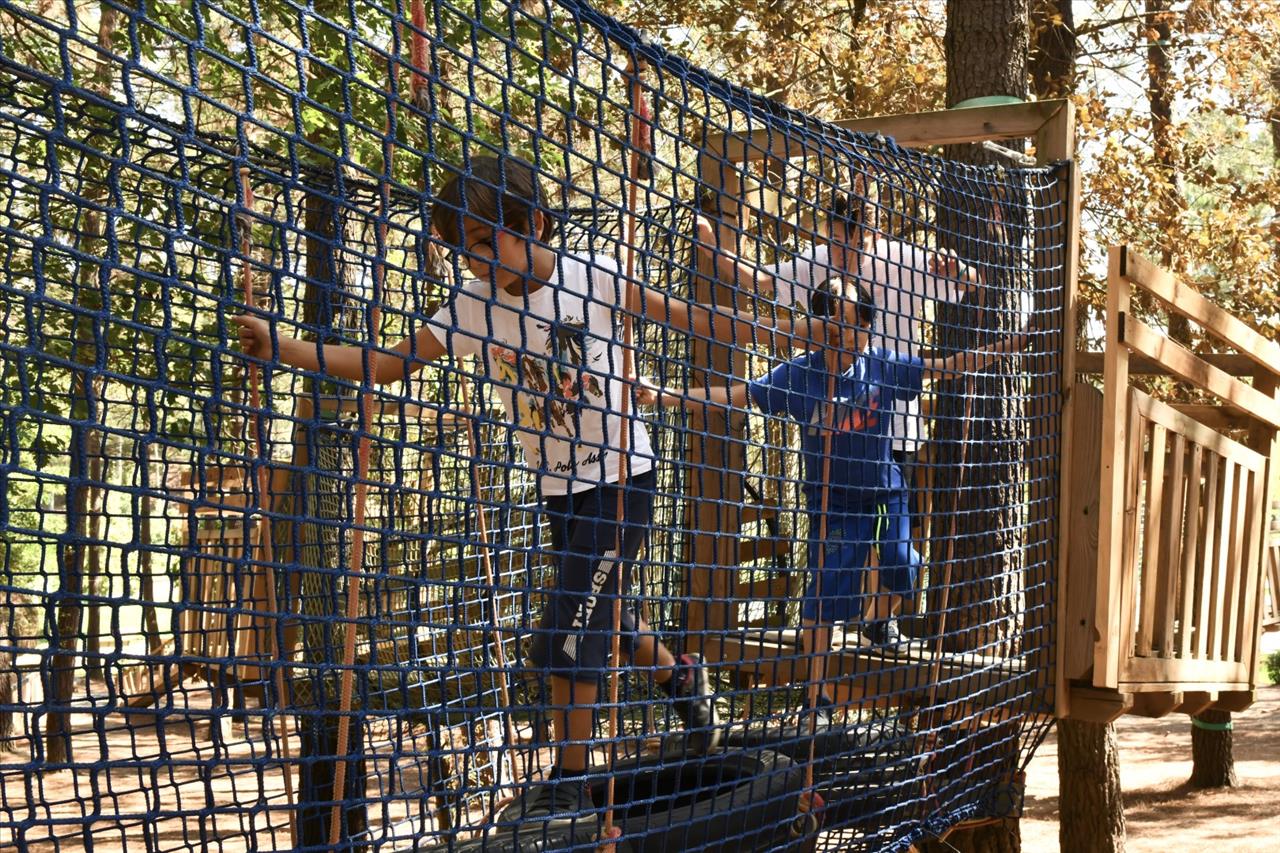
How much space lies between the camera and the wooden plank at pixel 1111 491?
3.97 metres

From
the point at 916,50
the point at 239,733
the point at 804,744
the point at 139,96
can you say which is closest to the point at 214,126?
the point at 139,96

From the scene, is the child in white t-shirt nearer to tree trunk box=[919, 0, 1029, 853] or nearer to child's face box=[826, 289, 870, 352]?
child's face box=[826, 289, 870, 352]

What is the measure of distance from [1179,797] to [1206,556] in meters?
6.12

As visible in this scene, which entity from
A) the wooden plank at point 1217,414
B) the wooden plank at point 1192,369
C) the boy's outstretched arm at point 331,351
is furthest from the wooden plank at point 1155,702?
the boy's outstretched arm at point 331,351

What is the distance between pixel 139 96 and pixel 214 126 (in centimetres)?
261

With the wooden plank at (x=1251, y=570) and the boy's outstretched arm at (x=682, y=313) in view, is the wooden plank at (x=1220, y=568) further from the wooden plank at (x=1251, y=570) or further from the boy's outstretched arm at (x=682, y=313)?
the boy's outstretched arm at (x=682, y=313)

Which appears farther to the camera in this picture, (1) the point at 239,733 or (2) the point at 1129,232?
(1) the point at 239,733

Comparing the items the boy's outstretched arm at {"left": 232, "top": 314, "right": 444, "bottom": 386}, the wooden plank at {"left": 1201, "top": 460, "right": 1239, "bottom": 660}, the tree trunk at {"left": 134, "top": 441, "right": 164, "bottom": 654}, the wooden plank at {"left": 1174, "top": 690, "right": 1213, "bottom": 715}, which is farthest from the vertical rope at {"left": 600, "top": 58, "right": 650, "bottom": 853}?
the wooden plank at {"left": 1174, "top": 690, "right": 1213, "bottom": 715}

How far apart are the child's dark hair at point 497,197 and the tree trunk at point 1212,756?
28.4ft

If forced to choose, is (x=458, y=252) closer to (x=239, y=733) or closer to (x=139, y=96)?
(x=139, y=96)

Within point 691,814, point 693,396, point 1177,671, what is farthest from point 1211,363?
point 691,814

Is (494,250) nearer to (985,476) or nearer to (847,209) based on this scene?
(847,209)

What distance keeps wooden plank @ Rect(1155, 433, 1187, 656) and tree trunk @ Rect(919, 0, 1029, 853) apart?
457 millimetres

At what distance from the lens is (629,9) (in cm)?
991
